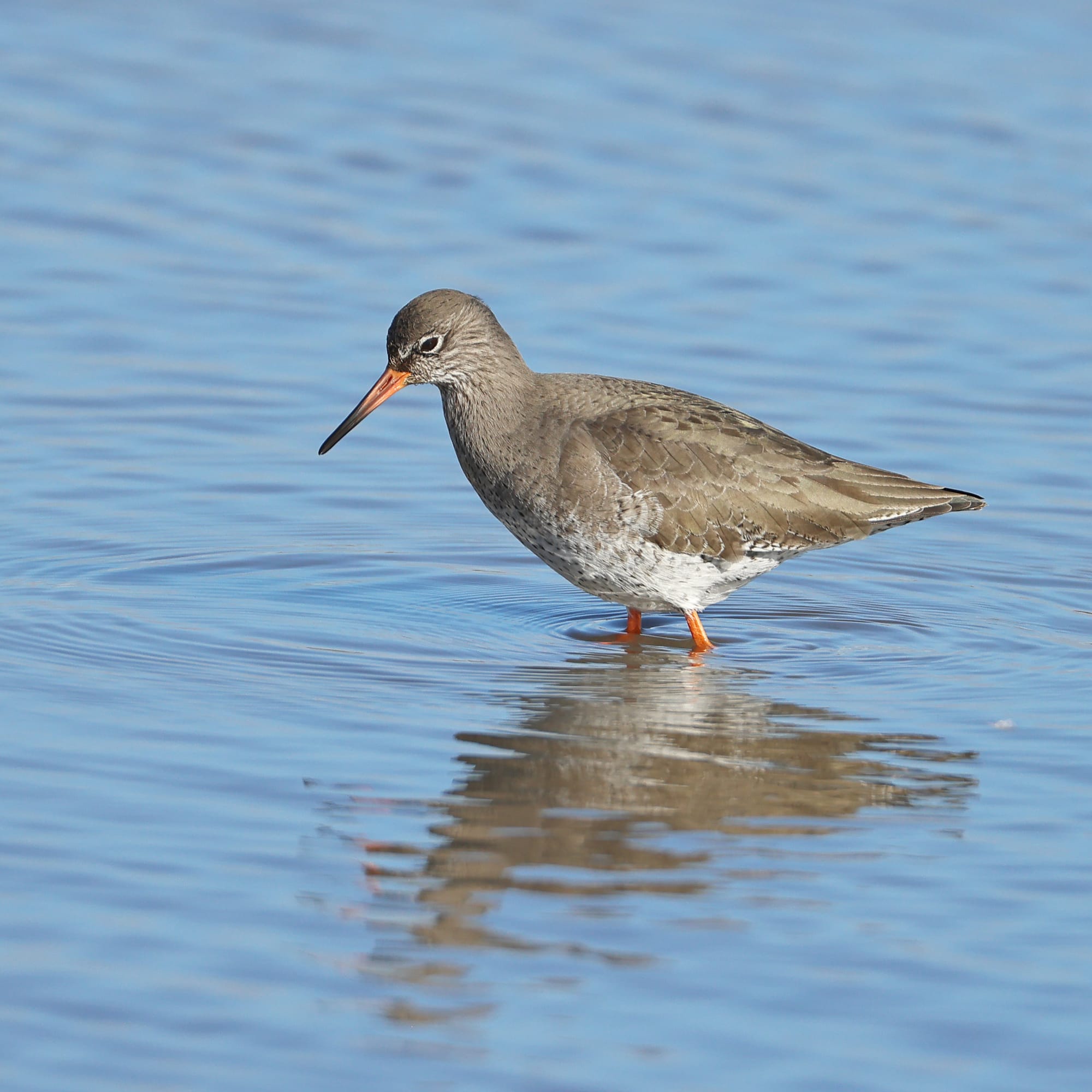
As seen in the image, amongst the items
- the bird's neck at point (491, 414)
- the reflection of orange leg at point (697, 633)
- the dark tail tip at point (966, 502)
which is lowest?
the reflection of orange leg at point (697, 633)

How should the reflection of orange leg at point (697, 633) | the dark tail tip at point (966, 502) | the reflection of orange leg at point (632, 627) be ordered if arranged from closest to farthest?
the reflection of orange leg at point (697, 633) < the dark tail tip at point (966, 502) < the reflection of orange leg at point (632, 627)

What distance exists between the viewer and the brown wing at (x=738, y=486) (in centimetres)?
1034

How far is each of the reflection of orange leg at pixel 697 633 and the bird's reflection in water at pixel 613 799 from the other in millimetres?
528

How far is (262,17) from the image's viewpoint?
21750 mm

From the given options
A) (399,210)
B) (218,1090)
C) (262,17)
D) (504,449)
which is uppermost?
(262,17)

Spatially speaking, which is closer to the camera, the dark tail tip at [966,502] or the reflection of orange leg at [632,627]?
the dark tail tip at [966,502]

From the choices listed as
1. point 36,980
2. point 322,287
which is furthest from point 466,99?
point 36,980

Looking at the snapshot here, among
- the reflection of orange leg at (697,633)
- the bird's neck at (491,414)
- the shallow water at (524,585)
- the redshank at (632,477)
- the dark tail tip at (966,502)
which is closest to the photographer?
the shallow water at (524,585)

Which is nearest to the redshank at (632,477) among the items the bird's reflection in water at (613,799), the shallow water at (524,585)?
the shallow water at (524,585)

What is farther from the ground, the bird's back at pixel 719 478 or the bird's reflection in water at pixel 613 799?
the bird's back at pixel 719 478

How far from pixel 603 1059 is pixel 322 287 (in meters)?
10.5

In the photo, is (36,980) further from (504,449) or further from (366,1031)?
(504,449)

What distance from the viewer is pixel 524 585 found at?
11453 mm

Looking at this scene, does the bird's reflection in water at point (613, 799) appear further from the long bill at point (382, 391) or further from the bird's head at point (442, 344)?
the long bill at point (382, 391)
